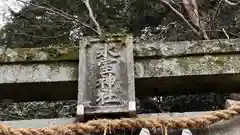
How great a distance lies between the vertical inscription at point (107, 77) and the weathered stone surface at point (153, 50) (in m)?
0.14

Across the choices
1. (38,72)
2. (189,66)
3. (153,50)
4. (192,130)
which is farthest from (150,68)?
(38,72)

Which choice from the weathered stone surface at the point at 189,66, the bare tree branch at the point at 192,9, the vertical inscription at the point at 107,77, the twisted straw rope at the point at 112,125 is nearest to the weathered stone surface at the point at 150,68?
the weathered stone surface at the point at 189,66

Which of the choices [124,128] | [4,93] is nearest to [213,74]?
[124,128]

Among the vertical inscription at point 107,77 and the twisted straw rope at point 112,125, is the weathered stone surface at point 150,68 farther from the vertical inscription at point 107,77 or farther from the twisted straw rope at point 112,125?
the twisted straw rope at point 112,125

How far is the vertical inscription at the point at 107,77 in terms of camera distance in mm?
2152

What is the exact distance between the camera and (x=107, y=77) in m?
2.23

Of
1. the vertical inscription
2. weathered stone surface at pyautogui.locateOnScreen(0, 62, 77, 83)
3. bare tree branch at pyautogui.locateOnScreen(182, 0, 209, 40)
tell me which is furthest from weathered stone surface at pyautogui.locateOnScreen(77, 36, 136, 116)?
bare tree branch at pyautogui.locateOnScreen(182, 0, 209, 40)

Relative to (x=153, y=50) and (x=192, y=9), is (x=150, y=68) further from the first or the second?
(x=192, y=9)

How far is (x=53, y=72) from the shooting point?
232 centimetres

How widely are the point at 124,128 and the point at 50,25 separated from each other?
3568mm

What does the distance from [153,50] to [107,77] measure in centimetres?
33

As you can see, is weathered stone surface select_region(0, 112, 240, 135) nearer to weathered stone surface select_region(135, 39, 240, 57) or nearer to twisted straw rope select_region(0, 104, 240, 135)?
twisted straw rope select_region(0, 104, 240, 135)

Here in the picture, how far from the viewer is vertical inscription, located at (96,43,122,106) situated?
84.7 inches

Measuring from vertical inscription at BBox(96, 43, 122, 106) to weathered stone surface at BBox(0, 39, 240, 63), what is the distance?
0.14m
